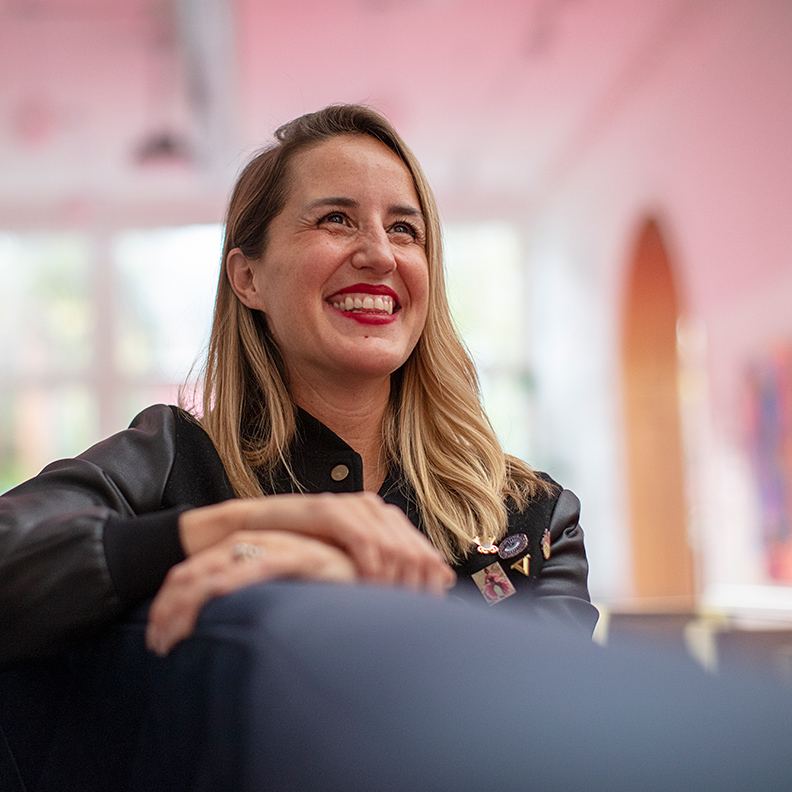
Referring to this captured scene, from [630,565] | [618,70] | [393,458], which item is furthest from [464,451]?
[630,565]

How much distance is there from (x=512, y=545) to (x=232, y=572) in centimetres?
98

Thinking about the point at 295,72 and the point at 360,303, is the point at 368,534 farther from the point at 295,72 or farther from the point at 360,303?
the point at 295,72

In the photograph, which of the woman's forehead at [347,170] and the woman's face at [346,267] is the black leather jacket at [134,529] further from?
the woman's forehead at [347,170]

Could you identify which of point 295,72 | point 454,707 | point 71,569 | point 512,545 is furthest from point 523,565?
point 295,72

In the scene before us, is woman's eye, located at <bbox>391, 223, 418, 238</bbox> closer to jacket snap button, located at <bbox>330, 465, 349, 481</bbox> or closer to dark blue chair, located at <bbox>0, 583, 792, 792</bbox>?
jacket snap button, located at <bbox>330, 465, 349, 481</bbox>

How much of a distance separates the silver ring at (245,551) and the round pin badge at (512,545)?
88 cm

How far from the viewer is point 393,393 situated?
69.5 inches

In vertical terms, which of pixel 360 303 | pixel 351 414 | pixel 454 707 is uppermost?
pixel 360 303

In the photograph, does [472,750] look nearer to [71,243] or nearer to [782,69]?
[782,69]

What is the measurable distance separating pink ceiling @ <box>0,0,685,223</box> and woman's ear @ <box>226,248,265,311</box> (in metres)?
4.57

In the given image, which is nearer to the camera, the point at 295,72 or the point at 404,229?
the point at 404,229

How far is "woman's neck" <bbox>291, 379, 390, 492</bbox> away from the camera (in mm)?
1658

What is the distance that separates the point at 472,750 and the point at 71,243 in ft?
35.2

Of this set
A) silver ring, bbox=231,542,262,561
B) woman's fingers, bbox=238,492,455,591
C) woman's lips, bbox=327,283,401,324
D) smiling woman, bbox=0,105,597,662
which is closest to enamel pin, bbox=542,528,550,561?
smiling woman, bbox=0,105,597,662
